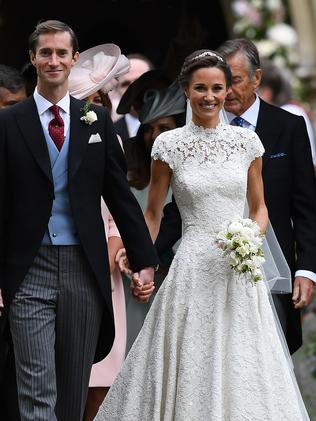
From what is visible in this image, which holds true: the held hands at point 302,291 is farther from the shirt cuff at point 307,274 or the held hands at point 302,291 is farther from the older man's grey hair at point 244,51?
the older man's grey hair at point 244,51

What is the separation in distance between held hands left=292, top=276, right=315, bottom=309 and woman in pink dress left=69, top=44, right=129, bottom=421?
98 centimetres

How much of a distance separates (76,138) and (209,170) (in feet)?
2.78

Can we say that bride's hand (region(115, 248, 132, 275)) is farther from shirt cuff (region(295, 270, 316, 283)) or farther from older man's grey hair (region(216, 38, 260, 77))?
older man's grey hair (region(216, 38, 260, 77))

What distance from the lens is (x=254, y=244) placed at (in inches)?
289

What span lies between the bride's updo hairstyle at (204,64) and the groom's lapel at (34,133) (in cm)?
94

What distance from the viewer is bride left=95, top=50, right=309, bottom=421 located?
287 inches

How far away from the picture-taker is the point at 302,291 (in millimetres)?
8047

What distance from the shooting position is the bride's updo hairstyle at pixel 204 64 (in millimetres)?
7629

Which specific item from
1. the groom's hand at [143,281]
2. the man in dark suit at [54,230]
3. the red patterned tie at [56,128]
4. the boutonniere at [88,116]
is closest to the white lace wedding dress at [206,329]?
the groom's hand at [143,281]

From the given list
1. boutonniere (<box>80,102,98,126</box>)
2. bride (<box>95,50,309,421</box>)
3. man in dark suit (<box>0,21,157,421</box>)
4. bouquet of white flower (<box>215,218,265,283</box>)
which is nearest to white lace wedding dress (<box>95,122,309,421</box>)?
bride (<box>95,50,309,421</box>)

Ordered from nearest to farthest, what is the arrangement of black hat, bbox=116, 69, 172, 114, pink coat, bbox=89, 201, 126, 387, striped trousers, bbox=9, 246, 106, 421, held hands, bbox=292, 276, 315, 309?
striped trousers, bbox=9, 246, 106, 421
held hands, bbox=292, 276, 315, 309
pink coat, bbox=89, 201, 126, 387
black hat, bbox=116, 69, 172, 114

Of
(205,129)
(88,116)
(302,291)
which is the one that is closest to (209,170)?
(205,129)

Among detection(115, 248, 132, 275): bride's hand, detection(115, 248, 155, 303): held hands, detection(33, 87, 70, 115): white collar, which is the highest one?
detection(33, 87, 70, 115): white collar

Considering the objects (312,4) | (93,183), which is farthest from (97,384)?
(312,4)
